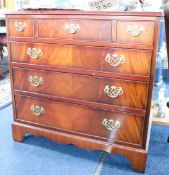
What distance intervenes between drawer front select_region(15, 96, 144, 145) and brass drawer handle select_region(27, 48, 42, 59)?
0.98ft

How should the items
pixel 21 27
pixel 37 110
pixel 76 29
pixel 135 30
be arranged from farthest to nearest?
1. pixel 37 110
2. pixel 21 27
3. pixel 76 29
4. pixel 135 30

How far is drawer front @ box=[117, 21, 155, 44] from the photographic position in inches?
46.1

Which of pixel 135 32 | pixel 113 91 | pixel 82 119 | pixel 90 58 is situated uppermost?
pixel 135 32

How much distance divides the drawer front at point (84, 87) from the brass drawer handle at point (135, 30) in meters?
0.26

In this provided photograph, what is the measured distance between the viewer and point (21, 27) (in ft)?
4.78

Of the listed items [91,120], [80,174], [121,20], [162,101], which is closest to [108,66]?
[121,20]

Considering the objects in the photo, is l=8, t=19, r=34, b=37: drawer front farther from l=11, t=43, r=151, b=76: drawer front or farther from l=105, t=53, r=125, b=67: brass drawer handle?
l=105, t=53, r=125, b=67: brass drawer handle

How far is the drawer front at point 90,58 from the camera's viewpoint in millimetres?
1240

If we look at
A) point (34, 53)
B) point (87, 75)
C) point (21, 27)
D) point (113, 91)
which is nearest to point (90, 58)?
point (87, 75)

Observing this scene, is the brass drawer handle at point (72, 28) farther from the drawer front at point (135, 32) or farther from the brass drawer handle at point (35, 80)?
the brass drawer handle at point (35, 80)

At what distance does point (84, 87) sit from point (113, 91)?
18cm

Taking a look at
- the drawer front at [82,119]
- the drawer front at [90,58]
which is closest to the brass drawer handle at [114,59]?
the drawer front at [90,58]

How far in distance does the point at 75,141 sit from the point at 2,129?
0.73 m

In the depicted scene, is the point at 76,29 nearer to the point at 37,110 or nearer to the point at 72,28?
the point at 72,28
